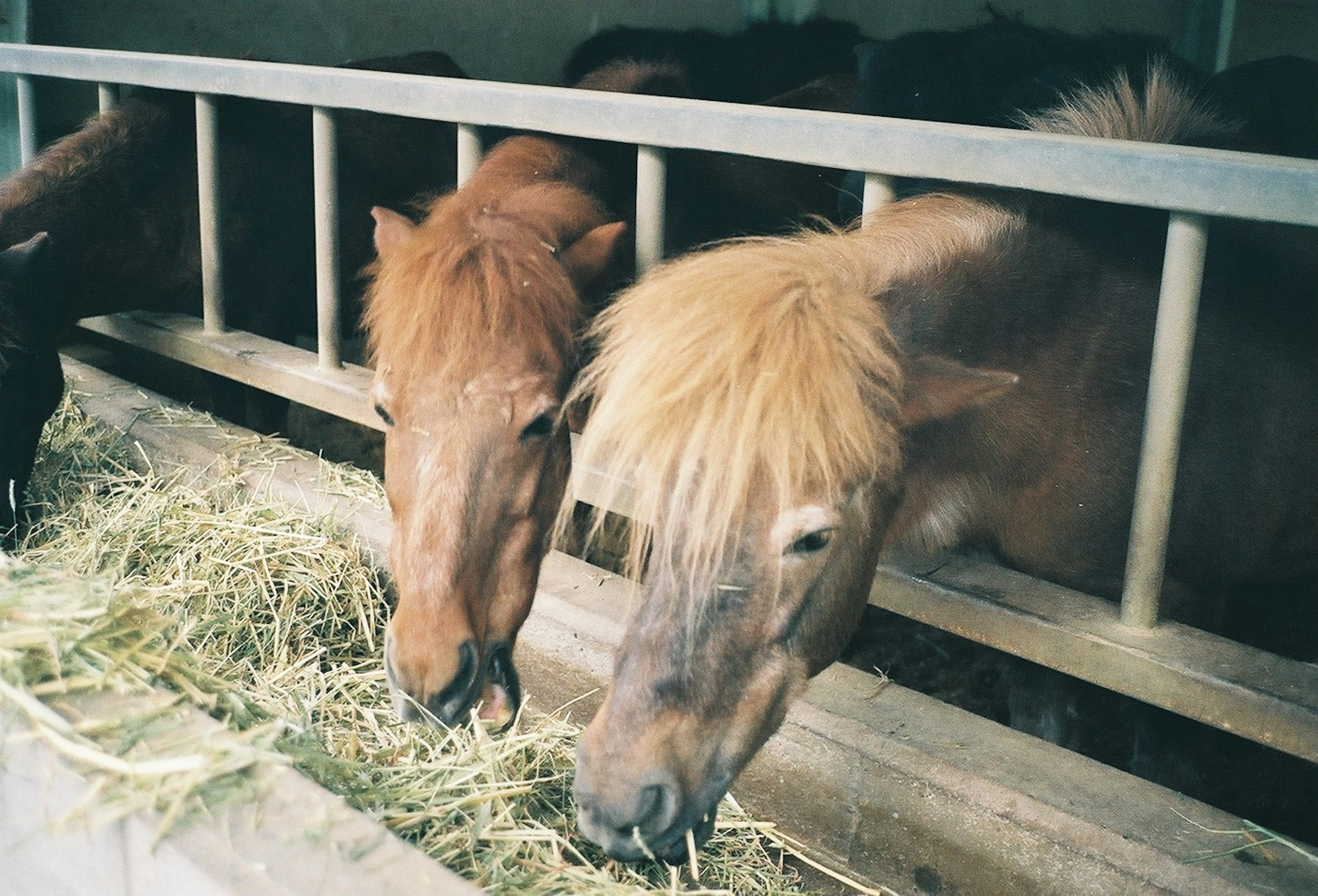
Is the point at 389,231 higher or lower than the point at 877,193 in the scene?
lower

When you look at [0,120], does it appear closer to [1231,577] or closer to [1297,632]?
[1231,577]

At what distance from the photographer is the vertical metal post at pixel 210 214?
354 centimetres

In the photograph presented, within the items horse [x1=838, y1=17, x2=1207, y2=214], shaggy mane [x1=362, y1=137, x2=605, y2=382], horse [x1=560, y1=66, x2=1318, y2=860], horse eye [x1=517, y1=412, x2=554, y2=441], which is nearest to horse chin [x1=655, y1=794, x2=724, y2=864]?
horse [x1=560, y1=66, x2=1318, y2=860]

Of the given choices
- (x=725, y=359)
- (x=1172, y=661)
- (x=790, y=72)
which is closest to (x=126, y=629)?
(x=725, y=359)

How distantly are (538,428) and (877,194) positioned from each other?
81 centimetres

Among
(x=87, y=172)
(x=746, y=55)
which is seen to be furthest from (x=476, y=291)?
(x=746, y=55)

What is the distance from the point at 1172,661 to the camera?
75.4 inches

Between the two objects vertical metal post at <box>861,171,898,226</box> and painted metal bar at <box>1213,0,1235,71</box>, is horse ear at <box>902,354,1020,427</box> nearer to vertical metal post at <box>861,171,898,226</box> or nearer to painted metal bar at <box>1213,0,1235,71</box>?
vertical metal post at <box>861,171,898,226</box>

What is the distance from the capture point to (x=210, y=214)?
12.1ft

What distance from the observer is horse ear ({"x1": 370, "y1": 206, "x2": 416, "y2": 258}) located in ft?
8.81

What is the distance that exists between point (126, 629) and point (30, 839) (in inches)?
14.9

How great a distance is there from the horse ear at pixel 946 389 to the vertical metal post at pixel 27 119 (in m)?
3.59

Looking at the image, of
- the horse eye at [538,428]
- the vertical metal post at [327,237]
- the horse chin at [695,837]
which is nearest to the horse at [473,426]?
the horse eye at [538,428]

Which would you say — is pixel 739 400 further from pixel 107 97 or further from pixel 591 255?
pixel 107 97
